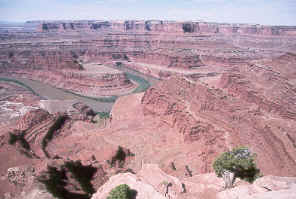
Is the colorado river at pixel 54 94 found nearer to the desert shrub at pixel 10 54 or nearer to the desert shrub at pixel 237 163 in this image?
the desert shrub at pixel 10 54

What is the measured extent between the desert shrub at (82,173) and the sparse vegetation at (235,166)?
999 cm

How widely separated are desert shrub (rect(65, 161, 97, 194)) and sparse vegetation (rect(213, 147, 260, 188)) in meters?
9.99

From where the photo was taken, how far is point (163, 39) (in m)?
124

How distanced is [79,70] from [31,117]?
45.5 metres

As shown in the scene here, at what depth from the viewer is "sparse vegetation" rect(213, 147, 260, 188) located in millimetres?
15398

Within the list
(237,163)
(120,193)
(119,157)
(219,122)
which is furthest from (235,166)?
(119,157)

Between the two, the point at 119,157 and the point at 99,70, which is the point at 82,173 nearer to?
the point at 119,157

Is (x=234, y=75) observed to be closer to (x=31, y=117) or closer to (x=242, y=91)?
(x=242, y=91)

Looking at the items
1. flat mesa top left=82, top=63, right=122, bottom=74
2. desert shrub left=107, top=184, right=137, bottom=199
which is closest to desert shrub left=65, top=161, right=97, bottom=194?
desert shrub left=107, top=184, right=137, bottom=199

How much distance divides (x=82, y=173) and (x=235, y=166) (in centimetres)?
1261

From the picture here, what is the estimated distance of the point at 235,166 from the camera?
16.0 meters

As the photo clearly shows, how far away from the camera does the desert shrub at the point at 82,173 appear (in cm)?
1741

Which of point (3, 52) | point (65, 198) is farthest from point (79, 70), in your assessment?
point (65, 198)

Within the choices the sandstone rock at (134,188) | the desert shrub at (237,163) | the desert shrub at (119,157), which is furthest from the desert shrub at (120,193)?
the desert shrub at (119,157)
